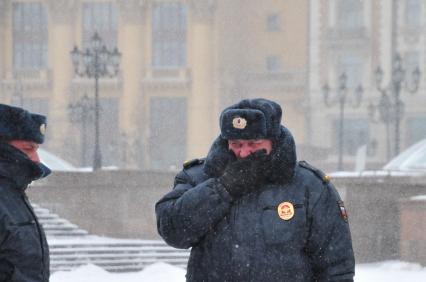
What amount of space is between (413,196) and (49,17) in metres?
43.4

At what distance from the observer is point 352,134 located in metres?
50.3

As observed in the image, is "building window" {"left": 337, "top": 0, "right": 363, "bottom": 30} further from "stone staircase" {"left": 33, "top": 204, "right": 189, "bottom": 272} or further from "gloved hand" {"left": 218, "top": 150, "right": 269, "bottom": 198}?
"gloved hand" {"left": 218, "top": 150, "right": 269, "bottom": 198}

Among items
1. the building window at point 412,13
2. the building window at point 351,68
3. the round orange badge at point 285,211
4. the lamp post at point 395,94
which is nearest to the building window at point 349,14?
the building window at point 351,68

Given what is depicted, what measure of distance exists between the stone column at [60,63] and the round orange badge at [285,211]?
169 feet

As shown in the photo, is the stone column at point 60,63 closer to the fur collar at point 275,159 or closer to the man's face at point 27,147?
the man's face at point 27,147

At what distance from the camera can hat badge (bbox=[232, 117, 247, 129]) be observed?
3.60 meters

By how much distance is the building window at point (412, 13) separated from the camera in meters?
49.5

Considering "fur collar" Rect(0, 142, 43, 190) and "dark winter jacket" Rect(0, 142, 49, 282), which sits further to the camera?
"fur collar" Rect(0, 142, 43, 190)

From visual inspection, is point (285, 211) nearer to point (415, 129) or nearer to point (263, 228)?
point (263, 228)

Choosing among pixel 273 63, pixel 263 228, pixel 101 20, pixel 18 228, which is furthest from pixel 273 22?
pixel 18 228

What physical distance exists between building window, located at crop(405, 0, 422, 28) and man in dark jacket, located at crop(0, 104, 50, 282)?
47.4 m

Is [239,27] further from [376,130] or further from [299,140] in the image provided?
[376,130]

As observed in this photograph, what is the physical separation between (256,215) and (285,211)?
113 mm

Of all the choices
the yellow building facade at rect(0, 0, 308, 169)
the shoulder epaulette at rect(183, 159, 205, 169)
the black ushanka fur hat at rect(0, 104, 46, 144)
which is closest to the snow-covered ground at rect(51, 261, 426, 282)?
the shoulder epaulette at rect(183, 159, 205, 169)
